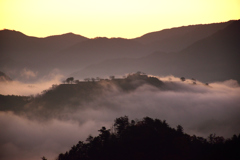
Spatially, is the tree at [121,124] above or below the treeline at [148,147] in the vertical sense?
above

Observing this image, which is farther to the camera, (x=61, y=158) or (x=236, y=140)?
(x=61, y=158)

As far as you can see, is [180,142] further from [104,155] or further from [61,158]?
[61,158]

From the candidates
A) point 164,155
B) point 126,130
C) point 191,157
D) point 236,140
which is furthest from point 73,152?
point 236,140

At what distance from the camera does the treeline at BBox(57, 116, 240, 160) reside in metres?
105

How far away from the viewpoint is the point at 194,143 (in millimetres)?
120375

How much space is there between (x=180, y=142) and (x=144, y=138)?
13.1m

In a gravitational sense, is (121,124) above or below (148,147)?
above

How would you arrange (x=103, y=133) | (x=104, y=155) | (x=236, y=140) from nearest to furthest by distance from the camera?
(x=236, y=140) → (x=104, y=155) → (x=103, y=133)

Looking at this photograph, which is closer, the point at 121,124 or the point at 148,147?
the point at 148,147

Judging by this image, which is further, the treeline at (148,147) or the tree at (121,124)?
the tree at (121,124)

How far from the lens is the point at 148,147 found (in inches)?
4385

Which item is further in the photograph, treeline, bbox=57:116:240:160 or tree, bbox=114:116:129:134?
tree, bbox=114:116:129:134

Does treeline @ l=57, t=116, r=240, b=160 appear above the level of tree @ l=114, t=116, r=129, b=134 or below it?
below

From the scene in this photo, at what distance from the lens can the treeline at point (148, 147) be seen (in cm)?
10525
